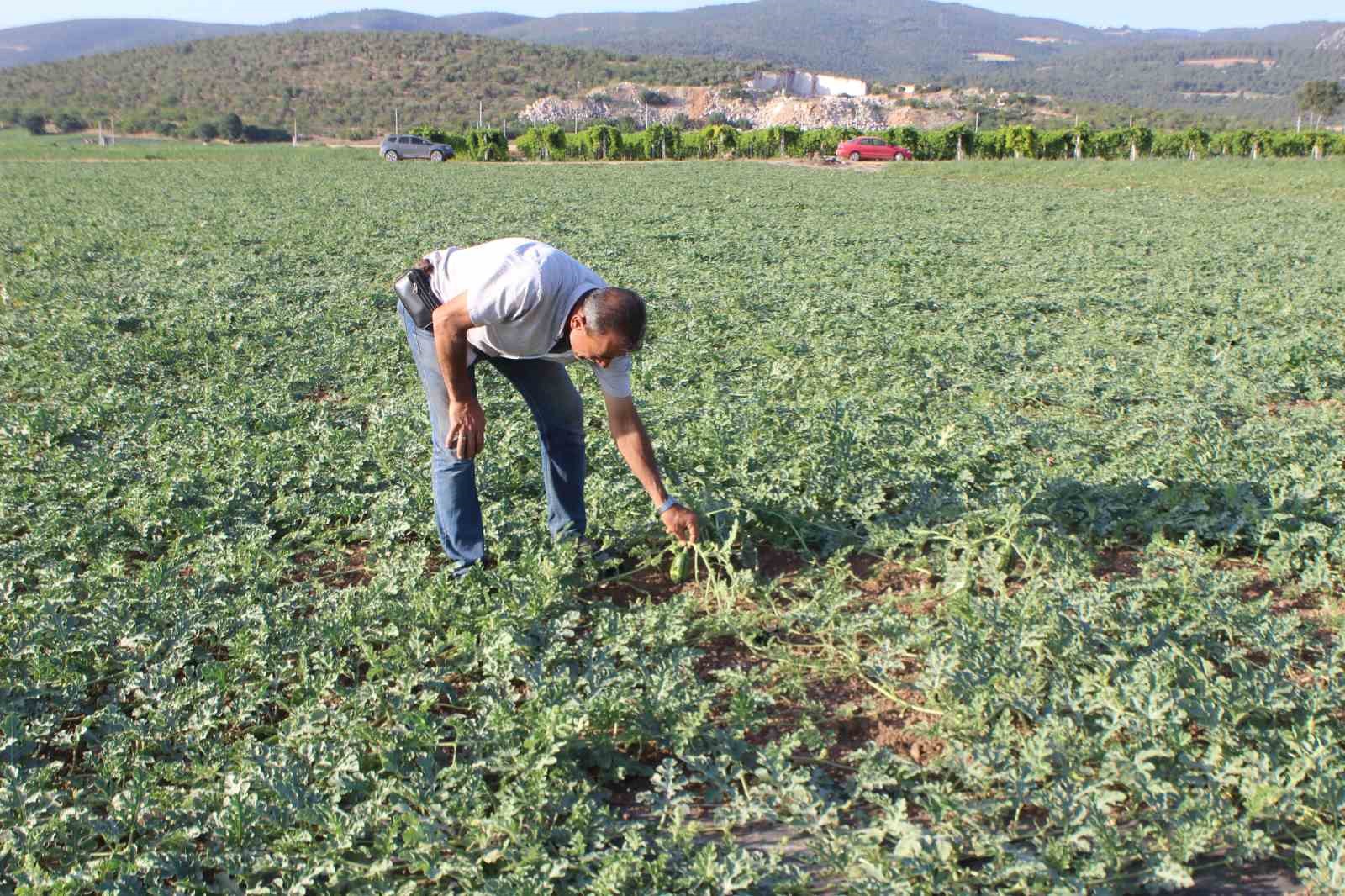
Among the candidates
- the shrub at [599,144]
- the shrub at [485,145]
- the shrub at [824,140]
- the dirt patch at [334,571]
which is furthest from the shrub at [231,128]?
the dirt patch at [334,571]

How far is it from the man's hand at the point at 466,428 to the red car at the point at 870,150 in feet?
138

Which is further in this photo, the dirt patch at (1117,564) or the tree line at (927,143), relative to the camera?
the tree line at (927,143)

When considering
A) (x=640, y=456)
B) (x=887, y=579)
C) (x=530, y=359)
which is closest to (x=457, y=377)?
(x=530, y=359)

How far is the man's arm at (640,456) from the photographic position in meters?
3.78

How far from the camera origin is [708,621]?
388 cm

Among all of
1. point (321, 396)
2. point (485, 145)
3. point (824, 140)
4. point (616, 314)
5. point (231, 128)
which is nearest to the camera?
point (616, 314)

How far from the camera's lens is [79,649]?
11.9ft

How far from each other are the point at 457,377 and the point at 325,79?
99370 mm

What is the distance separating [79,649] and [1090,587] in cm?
397

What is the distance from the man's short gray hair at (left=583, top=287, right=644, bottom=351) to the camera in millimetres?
3314

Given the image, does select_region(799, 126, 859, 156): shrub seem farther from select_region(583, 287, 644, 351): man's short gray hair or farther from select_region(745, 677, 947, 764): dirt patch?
select_region(745, 677, 947, 764): dirt patch

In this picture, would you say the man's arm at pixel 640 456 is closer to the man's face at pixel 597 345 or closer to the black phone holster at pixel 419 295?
the man's face at pixel 597 345

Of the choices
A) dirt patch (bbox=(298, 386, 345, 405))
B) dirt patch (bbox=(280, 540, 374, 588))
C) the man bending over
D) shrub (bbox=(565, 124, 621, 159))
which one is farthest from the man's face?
shrub (bbox=(565, 124, 621, 159))

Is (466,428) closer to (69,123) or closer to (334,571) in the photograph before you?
(334,571)
